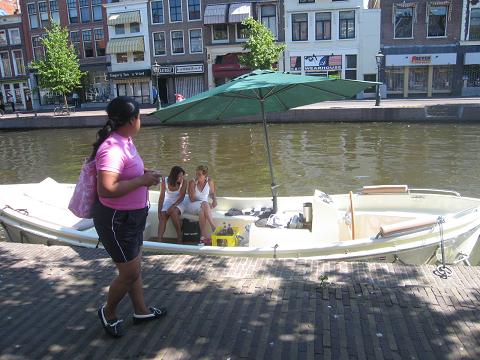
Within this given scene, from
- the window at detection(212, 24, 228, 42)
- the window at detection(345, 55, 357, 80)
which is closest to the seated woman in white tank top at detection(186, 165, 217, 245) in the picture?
the window at detection(345, 55, 357, 80)

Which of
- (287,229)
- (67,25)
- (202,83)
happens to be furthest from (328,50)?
(287,229)

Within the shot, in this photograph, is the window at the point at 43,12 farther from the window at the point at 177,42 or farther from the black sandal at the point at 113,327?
the black sandal at the point at 113,327

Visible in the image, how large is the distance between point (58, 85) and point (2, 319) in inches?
1299

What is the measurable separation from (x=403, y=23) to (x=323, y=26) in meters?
5.68

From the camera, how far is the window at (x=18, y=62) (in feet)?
144

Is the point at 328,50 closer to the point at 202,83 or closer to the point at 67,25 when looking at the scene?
the point at 202,83

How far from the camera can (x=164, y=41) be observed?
128ft

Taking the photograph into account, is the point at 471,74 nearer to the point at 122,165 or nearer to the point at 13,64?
the point at 122,165

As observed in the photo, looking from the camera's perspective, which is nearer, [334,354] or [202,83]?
[334,354]

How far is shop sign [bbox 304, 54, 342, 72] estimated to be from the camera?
1368 inches

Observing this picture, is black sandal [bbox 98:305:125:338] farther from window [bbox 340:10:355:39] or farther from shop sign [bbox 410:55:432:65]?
window [bbox 340:10:355:39]

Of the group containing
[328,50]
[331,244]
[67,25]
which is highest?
[67,25]

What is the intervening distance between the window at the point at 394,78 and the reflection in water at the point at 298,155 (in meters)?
12.8

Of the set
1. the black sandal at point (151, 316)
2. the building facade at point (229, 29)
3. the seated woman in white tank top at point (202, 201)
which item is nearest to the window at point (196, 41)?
the building facade at point (229, 29)
